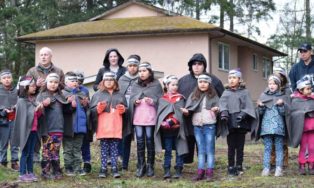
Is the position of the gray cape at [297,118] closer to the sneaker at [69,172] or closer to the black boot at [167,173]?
the black boot at [167,173]

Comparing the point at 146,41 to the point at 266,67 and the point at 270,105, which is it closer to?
the point at 266,67

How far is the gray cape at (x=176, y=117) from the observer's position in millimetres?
9562

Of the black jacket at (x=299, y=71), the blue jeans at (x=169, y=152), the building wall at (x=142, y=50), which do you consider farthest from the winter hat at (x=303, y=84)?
the building wall at (x=142, y=50)

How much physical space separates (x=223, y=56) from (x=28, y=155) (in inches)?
773

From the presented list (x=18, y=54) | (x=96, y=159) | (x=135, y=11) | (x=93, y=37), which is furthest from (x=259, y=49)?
(x=96, y=159)

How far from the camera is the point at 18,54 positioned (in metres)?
35.3

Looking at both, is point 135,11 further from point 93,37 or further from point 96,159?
point 96,159

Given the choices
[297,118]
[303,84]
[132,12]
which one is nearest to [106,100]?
[297,118]

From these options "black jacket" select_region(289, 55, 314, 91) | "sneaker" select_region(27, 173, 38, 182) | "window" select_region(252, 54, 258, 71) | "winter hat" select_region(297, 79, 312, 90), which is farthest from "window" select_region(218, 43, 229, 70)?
"sneaker" select_region(27, 173, 38, 182)

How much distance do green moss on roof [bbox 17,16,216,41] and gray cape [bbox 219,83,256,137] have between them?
15285 millimetres

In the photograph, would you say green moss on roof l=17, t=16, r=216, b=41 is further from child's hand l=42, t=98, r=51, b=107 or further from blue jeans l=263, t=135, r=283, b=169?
child's hand l=42, t=98, r=51, b=107

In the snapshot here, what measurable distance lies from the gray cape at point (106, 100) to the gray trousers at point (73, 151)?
36 cm

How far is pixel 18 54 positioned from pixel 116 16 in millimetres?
8304

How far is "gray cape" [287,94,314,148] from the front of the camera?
9727mm
